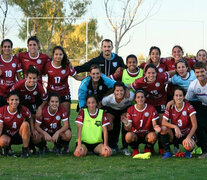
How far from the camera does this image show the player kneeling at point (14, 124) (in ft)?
20.6

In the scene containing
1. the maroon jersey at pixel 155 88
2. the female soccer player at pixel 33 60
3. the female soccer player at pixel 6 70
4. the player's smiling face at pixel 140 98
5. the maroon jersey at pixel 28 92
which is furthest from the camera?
the female soccer player at pixel 33 60

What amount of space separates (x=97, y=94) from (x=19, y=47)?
20412 mm

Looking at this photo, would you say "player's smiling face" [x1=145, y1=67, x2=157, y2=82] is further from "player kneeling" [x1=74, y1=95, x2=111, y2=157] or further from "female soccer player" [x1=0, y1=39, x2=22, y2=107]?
"female soccer player" [x1=0, y1=39, x2=22, y2=107]

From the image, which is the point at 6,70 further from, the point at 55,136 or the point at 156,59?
the point at 156,59

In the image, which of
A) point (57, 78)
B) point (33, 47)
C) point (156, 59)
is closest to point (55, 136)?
point (57, 78)

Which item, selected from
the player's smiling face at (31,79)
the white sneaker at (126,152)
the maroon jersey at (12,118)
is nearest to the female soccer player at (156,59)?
the white sneaker at (126,152)

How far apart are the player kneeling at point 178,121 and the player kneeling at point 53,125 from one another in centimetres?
152

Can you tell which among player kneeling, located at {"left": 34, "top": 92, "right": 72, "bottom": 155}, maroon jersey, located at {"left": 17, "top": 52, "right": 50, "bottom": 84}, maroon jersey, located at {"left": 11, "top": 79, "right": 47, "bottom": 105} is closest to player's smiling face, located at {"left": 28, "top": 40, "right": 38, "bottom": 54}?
maroon jersey, located at {"left": 17, "top": 52, "right": 50, "bottom": 84}

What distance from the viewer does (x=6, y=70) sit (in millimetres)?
6863

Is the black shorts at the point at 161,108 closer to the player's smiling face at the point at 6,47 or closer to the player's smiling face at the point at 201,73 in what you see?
the player's smiling face at the point at 201,73

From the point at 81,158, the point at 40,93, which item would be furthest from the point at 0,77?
the point at 81,158

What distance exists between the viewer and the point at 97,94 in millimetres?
7047

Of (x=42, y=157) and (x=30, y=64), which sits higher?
(x=30, y=64)

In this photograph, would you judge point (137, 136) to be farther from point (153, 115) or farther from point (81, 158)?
point (81, 158)
